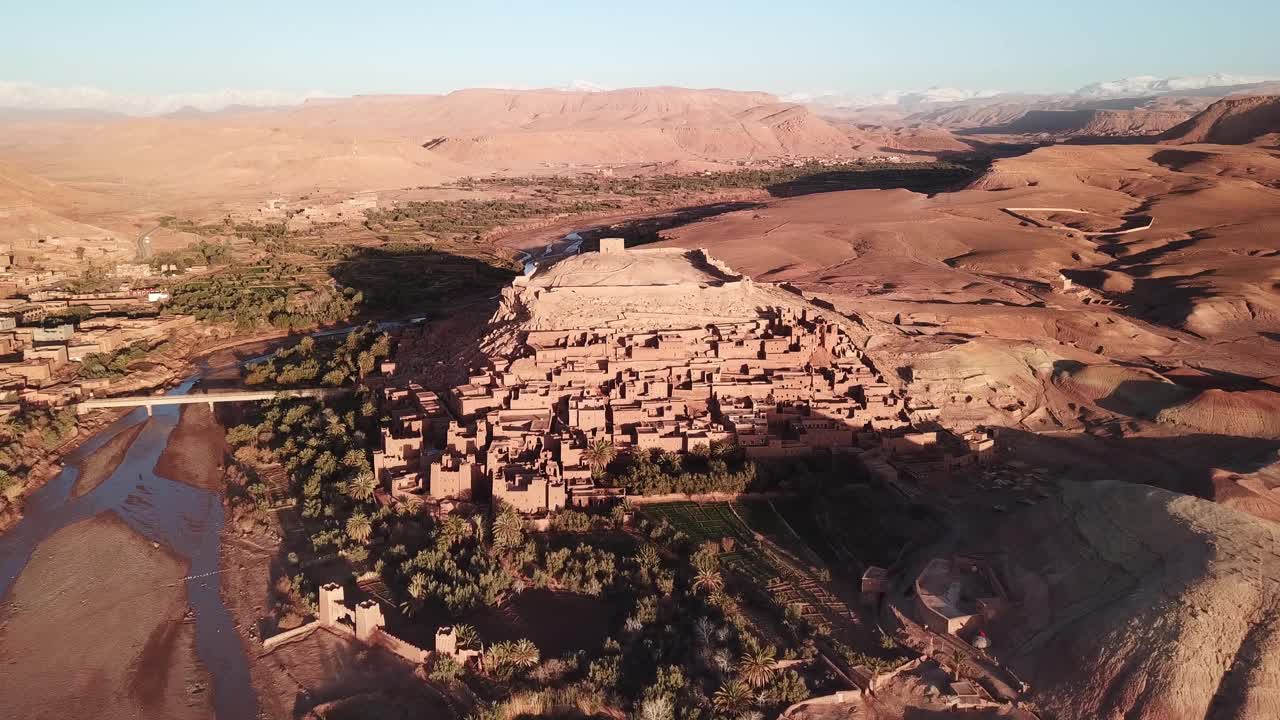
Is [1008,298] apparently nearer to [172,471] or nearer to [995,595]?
[995,595]

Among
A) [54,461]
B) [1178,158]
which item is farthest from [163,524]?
[1178,158]

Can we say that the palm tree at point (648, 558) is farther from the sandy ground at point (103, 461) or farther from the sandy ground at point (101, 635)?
the sandy ground at point (103, 461)

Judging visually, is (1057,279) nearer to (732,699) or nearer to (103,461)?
(732,699)

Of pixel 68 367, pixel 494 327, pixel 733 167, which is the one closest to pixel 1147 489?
pixel 494 327

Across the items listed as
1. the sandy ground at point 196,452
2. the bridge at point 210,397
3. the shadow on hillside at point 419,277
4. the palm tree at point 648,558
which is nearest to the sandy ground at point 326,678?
the palm tree at point 648,558

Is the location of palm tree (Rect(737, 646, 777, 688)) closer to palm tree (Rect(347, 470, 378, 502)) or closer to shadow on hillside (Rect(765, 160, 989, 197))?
palm tree (Rect(347, 470, 378, 502))

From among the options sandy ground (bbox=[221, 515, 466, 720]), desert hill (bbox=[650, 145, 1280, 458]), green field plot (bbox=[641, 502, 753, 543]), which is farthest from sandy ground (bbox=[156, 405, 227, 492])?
desert hill (bbox=[650, 145, 1280, 458])

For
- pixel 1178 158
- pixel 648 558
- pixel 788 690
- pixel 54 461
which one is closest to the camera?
pixel 788 690
